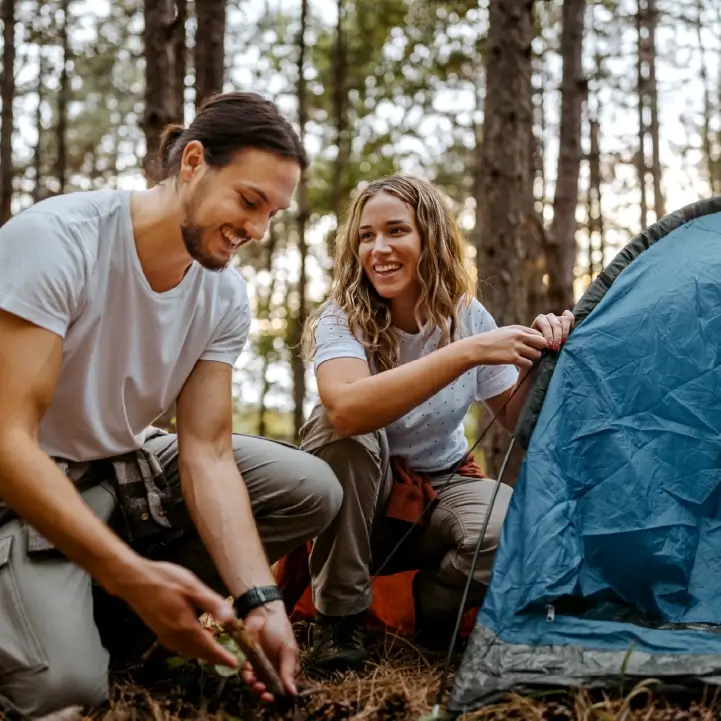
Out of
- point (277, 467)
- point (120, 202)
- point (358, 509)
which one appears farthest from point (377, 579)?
point (120, 202)

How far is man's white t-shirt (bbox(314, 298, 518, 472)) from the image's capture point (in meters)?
2.60

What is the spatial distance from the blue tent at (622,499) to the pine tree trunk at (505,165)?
6.75 ft

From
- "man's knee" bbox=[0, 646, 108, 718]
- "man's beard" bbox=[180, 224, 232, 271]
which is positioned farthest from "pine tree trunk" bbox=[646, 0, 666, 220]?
"man's knee" bbox=[0, 646, 108, 718]

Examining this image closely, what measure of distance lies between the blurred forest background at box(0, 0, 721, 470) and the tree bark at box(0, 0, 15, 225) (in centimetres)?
2

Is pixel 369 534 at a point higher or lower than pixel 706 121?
lower

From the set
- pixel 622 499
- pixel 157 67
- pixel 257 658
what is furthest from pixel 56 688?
pixel 157 67

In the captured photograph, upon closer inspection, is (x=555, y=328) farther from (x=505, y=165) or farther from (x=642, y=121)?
(x=642, y=121)

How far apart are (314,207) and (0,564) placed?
30.7 ft

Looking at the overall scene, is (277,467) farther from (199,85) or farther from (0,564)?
(199,85)

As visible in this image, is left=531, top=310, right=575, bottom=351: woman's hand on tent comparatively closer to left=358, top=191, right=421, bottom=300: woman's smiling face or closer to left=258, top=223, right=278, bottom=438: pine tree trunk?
left=358, top=191, right=421, bottom=300: woman's smiling face

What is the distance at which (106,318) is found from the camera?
208 centimetres

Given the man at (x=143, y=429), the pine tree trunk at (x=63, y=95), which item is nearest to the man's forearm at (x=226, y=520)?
the man at (x=143, y=429)

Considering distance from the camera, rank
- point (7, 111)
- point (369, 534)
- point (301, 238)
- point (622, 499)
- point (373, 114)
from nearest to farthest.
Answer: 1. point (622, 499)
2. point (369, 534)
3. point (7, 111)
4. point (301, 238)
5. point (373, 114)

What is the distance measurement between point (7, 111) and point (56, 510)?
6886 millimetres
